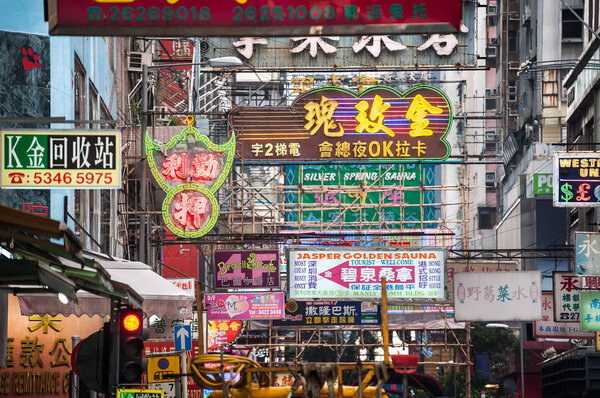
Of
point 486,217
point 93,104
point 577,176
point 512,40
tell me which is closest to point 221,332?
point 577,176

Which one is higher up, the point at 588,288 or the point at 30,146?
the point at 30,146

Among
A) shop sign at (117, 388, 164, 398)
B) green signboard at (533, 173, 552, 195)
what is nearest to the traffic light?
shop sign at (117, 388, 164, 398)

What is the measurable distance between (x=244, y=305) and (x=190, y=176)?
554 cm

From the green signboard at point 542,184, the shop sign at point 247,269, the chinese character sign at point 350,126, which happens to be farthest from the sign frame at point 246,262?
the green signboard at point 542,184

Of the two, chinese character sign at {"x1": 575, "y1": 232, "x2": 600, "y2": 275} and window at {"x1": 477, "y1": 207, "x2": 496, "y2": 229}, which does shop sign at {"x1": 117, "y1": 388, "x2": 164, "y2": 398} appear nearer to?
chinese character sign at {"x1": 575, "y1": 232, "x2": 600, "y2": 275}

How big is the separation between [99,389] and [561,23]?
143 ft

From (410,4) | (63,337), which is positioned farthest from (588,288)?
(410,4)

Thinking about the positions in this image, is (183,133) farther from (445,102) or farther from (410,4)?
(410,4)

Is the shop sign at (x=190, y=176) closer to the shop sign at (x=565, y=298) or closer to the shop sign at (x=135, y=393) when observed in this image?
the shop sign at (x=565, y=298)

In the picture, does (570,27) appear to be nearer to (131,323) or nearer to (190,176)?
(190,176)

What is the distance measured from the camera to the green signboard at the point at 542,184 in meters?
44.6

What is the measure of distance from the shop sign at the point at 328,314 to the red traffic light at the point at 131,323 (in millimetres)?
23046

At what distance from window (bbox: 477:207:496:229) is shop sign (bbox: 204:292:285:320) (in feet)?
176

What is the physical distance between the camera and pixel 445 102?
29.9 meters
